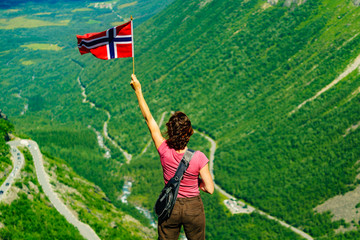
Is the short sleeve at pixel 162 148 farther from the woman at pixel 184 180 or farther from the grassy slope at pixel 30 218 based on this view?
the grassy slope at pixel 30 218

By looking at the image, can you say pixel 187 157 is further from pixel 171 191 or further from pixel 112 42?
pixel 112 42

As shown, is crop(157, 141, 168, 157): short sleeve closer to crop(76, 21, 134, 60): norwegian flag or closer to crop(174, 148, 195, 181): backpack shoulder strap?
crop(174, 148, 195, 181): backpack shoulder strap

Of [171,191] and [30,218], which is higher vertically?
[171,191]

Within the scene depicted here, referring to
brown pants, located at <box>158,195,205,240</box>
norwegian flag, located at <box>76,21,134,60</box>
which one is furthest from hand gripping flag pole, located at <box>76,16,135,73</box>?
brown pants, located at <box>158,195,205,240</box>

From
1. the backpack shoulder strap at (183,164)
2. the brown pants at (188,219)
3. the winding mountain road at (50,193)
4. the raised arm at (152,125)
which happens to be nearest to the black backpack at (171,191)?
the backpack shoulder strap at (183,164)

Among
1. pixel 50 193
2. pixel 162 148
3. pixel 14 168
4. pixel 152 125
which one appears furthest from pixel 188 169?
pixel 14 168
